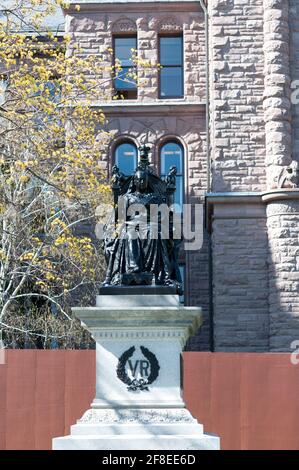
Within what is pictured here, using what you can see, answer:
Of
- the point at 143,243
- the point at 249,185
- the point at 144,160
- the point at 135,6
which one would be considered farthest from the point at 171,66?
the point at 143,243

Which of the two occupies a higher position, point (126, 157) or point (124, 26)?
point (124, 26)

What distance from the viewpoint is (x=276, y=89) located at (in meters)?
23.7

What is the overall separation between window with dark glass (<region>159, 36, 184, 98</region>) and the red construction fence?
1205cm

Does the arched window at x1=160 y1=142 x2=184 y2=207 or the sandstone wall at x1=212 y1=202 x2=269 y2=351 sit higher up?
the arched window at x1=160 y1=142 x2=184 y2=207

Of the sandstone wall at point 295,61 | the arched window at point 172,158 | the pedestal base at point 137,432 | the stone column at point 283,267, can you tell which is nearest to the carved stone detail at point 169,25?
the arched window at point 172,158

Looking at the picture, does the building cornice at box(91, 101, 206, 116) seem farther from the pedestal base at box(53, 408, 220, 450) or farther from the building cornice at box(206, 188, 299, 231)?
the pedestal base at box(53, 408, 220, 450)

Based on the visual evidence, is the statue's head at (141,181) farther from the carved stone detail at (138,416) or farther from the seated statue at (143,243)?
the carved stone detail at (138,416)

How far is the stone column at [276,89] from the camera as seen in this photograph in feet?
76.8

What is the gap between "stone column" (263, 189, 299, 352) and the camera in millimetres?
22484

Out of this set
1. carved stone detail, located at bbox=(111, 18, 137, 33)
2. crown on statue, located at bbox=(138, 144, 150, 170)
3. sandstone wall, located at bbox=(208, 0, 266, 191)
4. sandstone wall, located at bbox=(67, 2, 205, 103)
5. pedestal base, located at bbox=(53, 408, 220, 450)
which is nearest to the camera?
pedestal base, located at bbox=(53, 408, 220, 450)

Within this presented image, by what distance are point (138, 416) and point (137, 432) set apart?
0.78ft

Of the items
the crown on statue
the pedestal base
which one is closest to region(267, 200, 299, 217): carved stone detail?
the crown on statue

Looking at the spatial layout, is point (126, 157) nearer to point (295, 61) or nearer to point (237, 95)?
point (237, 95)

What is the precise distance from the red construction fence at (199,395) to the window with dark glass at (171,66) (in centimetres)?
1205
